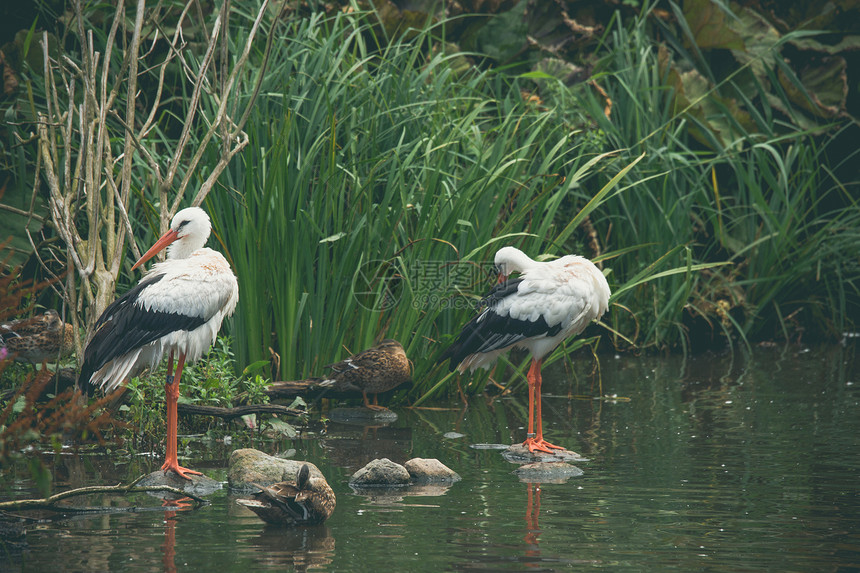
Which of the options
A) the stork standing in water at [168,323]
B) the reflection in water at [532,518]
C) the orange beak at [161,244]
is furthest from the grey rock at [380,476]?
the orange beak at [161,244]

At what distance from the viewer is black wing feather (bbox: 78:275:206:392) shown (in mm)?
5754

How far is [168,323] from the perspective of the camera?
5.77m

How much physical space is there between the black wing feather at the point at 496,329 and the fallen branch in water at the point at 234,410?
116 cm

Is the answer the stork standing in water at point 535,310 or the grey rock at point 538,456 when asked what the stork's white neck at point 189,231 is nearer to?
the stork standing in water at point 535,310

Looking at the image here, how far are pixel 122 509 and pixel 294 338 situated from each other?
271 centimetres

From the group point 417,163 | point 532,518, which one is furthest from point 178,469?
point 417,163

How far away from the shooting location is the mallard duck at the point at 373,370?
287 inches

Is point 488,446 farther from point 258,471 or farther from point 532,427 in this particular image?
point 258,471

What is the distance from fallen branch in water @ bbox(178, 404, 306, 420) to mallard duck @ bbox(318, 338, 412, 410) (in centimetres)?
89

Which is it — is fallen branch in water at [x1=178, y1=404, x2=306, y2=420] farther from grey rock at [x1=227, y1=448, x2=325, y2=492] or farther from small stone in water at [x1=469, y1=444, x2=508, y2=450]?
small stone in water at [x1=469, y1=444, x2=508, y2=450]

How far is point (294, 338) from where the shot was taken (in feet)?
24.6

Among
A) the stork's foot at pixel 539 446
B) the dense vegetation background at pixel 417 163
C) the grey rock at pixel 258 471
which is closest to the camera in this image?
the grey rock at pixel 258 471

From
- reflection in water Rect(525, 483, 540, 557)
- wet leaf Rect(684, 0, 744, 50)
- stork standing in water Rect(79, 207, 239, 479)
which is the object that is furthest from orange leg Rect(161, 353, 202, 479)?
wet leaf Rect(684, 0, 744, 50)

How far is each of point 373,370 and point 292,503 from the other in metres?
2.54
